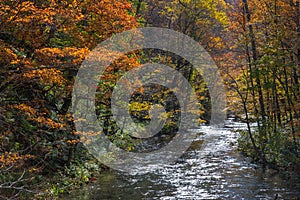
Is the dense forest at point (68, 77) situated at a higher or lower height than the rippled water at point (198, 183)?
higher

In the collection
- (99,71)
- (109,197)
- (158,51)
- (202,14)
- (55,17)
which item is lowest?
(109,197)

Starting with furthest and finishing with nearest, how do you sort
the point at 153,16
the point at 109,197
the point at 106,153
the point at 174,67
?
the point at 153,16
the point at 174,67
the point at 106,153
the point at 109,197

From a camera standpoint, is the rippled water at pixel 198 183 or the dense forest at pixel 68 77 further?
the rippled water at pixel 198 183

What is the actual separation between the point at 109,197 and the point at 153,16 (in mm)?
20783

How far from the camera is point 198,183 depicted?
12789mm

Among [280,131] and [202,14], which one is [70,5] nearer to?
[280,131]

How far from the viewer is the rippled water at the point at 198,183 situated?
1112cm

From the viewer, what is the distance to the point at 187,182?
1295 cm

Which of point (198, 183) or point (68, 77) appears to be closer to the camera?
point (68, 77)

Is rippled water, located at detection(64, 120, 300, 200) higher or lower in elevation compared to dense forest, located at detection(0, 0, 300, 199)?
lower

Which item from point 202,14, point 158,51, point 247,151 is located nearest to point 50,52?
point 247,151

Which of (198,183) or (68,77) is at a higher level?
(68,77)

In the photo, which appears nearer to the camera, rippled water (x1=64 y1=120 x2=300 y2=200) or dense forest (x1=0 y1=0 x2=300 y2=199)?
dense forest (x1=0 y1=0 x2=300 y2=199)

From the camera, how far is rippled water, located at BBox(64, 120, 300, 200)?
11.1 m
